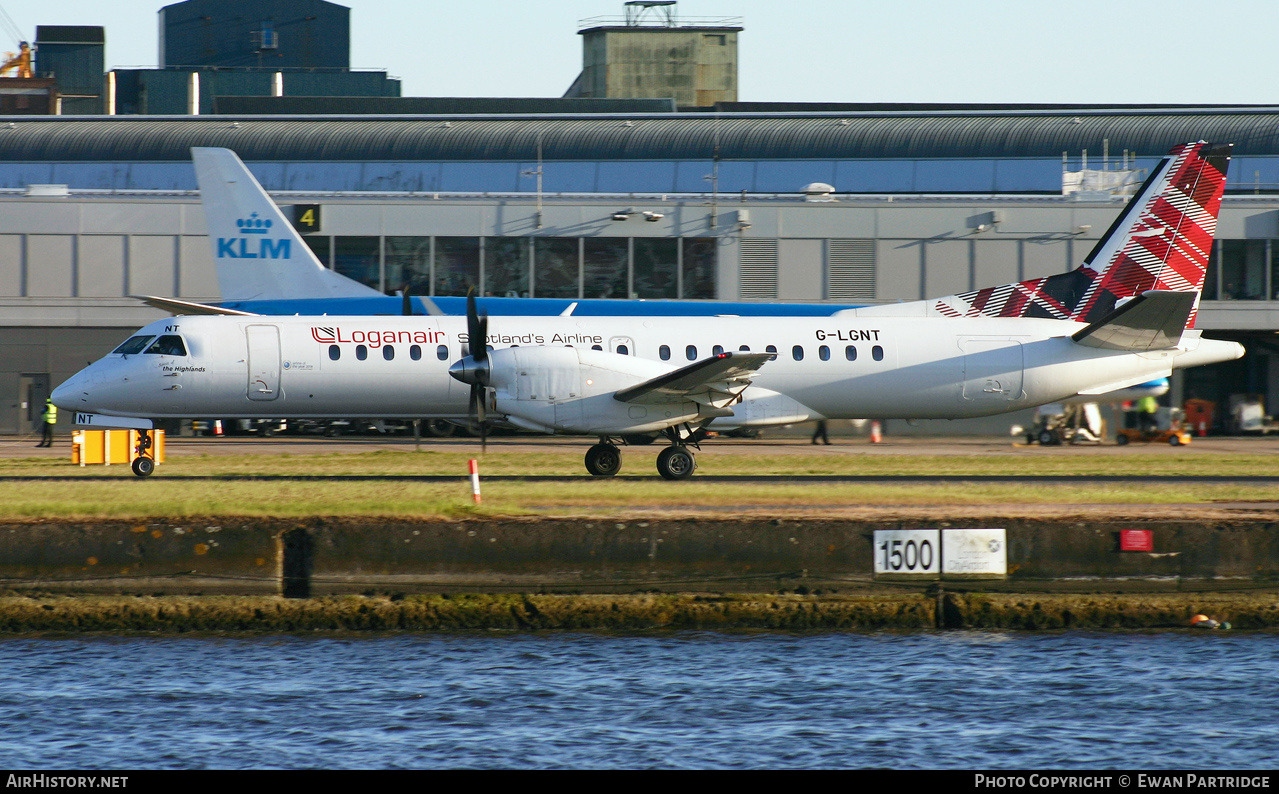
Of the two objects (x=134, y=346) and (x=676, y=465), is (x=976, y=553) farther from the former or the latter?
(x=134, y=346)

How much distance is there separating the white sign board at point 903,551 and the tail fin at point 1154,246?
42.3ft

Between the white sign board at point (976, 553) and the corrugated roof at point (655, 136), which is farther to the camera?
the corrugated roof at point (655, 136)

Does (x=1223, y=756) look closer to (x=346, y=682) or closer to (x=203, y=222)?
(x=346, y=682)

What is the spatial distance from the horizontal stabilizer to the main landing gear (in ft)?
29.1

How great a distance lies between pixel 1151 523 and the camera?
56.0ft

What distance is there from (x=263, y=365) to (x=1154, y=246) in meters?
21.0

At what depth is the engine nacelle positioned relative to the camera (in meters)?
23.6

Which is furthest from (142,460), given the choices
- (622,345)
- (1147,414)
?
(1147,414)

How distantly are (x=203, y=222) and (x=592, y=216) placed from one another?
50.1 ft

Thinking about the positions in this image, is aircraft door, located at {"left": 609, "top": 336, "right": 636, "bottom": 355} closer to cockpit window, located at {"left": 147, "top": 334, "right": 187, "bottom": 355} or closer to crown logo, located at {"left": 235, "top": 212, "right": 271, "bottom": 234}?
cockpit window, located at {"left": 147, "top": 334, "right": 187, "bottom": 355}

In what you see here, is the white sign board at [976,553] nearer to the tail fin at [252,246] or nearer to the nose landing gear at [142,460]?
the nose landing gear at [142,460]

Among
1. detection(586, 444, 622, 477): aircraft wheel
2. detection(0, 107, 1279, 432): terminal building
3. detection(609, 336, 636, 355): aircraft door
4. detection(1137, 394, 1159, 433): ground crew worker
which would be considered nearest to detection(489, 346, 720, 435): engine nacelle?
detection(586, 444, 622, 477): aircraft wheel

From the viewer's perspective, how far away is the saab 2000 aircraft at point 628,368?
2388cm

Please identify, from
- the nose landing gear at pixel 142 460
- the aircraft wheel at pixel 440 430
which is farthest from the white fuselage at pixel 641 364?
the aircraft wheel at pixel 440 430
